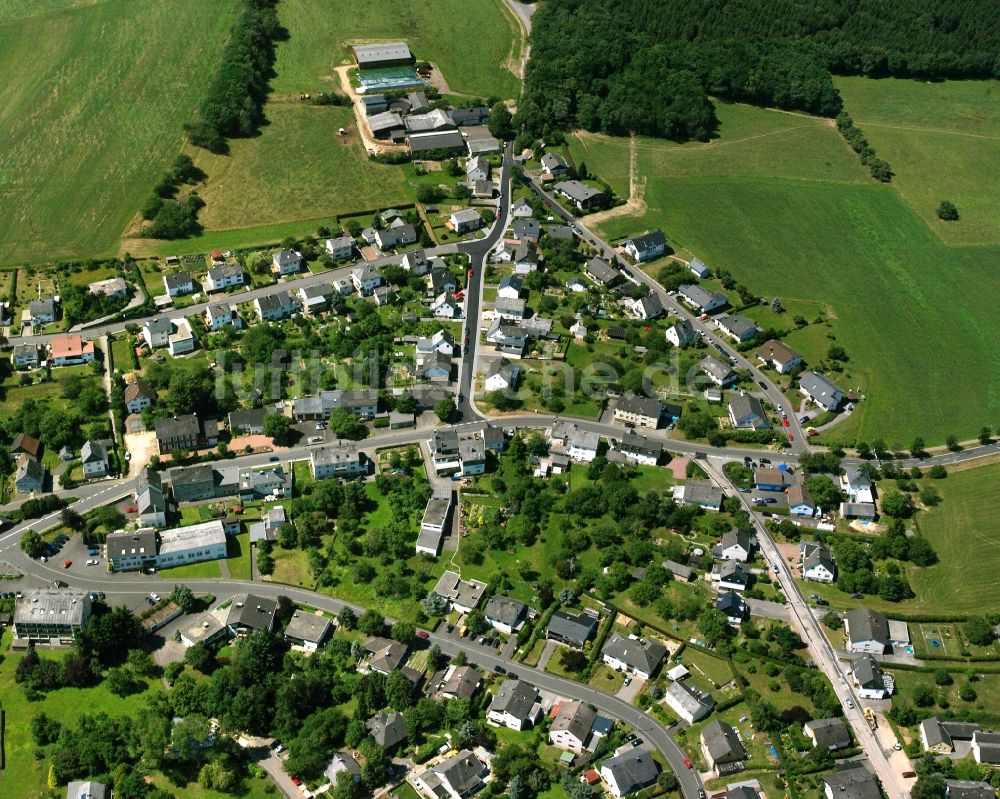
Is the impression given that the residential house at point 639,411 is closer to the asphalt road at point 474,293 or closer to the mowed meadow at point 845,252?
the asphalt road at point 474,293

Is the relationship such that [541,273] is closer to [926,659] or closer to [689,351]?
[689,351]

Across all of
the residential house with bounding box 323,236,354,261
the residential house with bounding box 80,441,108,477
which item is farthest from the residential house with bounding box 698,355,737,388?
the residential house with bounding box 80,441,108,477

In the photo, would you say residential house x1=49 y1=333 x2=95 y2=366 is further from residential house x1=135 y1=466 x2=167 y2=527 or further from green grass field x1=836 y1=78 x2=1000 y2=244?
green grass field x1=836 y1=78 x2=1000 y2=244

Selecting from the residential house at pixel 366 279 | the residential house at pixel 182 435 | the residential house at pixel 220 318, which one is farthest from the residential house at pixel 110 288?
the residential house at pixel 366 279

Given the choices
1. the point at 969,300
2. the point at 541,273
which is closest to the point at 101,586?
the point at 541,273

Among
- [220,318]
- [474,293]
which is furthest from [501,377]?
Result: [220,318]

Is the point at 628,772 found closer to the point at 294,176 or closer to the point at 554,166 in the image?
the point at 554,166
